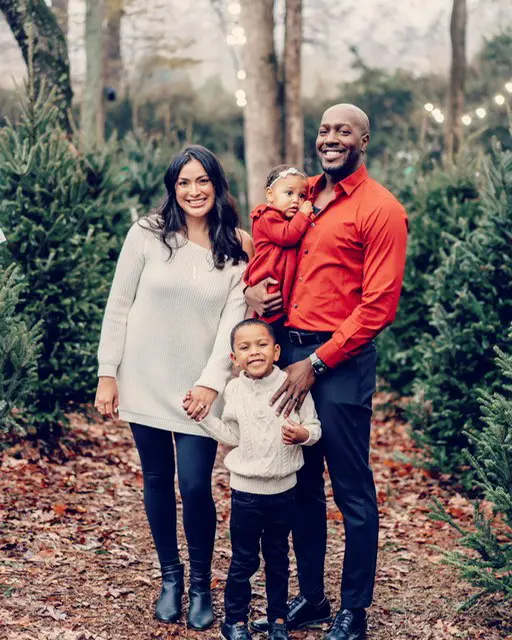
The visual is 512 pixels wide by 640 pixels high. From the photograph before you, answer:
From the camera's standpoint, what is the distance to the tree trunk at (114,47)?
21516 mm

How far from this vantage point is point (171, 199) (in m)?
4.32

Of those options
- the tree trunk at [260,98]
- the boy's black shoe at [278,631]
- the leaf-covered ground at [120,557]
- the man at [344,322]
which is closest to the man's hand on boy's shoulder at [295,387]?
the man at [344,322]

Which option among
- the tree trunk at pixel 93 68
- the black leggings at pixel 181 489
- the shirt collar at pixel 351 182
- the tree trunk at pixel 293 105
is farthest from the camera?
the tree trunk at pixel 93 68

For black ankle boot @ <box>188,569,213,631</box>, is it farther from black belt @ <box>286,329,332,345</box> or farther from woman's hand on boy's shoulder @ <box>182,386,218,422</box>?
black belt @ <box>286,329,332,345</box>

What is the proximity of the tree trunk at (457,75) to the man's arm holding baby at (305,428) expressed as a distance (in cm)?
1434

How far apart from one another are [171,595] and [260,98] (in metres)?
8.25

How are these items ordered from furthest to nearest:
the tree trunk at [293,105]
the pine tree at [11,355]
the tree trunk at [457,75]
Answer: the tree trunk at [457,75] < the tree trunk at [293,105] < the pine tree at [11,355]

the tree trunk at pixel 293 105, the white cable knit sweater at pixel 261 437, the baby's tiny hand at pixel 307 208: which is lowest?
the white cable knit sweater at pixel 261 437

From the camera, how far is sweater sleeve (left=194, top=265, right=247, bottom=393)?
4.10 metres

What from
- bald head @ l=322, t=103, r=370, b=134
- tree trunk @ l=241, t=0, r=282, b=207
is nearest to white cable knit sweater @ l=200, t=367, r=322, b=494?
bald head @ l=322, t=103, r=370, b=134

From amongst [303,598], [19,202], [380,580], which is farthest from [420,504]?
[19,202]

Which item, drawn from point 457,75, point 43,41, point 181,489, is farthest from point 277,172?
point 457,75

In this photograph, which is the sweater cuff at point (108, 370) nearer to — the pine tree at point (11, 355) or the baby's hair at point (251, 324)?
the baby's hair at point (251, 324)

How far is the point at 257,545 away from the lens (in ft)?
13.1
